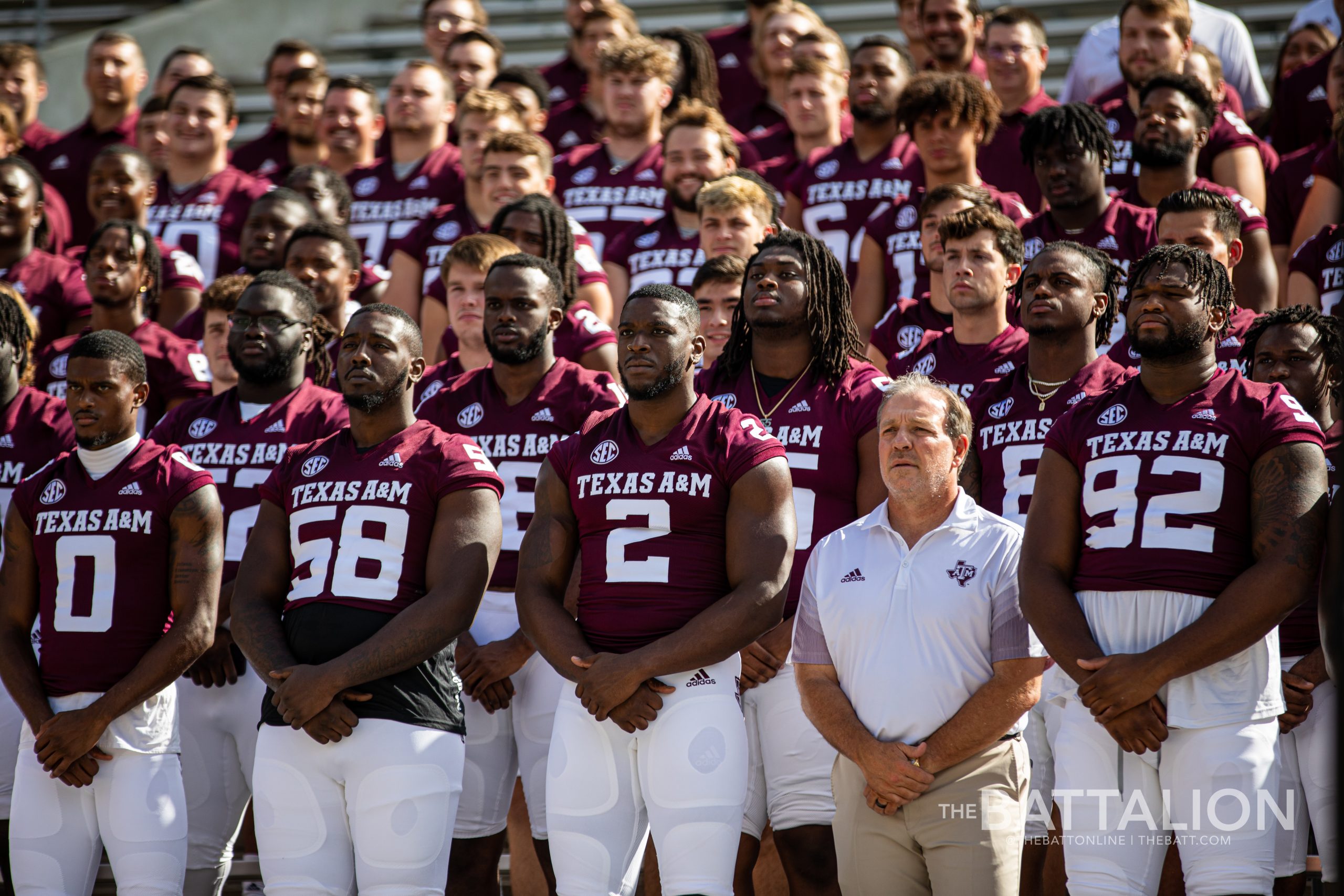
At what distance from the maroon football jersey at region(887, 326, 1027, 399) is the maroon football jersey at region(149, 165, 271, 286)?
4171 mm

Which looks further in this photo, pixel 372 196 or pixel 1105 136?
pixel 372 196

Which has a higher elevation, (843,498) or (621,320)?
(621,320)

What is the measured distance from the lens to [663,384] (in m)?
4.86

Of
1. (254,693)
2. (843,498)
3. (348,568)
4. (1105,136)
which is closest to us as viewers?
(348,568)

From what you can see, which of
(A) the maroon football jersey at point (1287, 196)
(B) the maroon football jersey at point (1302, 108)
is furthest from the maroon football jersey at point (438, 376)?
(B) the maroon football jersey at point (1302, 108)

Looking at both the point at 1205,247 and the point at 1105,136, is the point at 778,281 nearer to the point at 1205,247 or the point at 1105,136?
the point at 1205,247

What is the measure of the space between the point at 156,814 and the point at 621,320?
2.10m

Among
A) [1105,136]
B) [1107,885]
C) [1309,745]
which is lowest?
[1107,885]

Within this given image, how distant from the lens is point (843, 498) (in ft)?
16.9

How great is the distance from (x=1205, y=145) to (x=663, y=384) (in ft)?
12.1

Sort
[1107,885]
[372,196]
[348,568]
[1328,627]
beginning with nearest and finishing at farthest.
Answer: [1328,627]
[1107,885]
[348,568]
[372,196]

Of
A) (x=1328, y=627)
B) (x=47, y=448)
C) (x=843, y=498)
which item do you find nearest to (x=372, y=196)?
(x=47, y=448)

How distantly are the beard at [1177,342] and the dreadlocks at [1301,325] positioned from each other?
2.57 ft

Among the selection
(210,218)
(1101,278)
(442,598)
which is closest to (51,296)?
(210,218)
